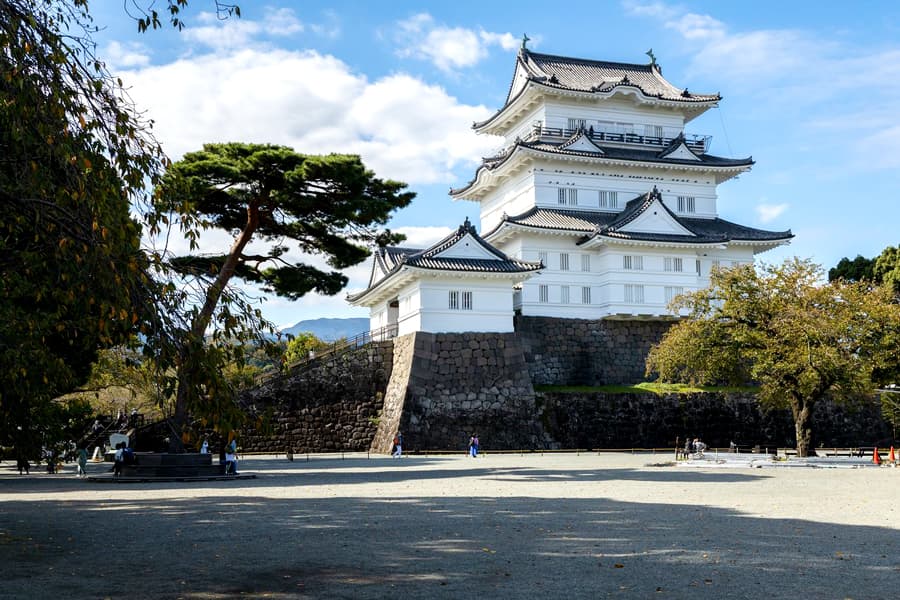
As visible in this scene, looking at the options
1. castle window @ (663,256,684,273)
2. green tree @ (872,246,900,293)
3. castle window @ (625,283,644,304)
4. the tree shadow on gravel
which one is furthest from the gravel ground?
green tree @ (872,246,900,293)

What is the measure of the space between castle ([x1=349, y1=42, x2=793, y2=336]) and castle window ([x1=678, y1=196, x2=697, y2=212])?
0.07 meters

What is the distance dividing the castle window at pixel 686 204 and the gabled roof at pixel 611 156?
68.0 inches

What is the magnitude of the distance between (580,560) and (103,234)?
20.9ft

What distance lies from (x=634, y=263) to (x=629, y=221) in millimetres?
2262

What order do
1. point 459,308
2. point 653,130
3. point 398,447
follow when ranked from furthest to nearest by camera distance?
point 653,130, point 459,308, point 398,447

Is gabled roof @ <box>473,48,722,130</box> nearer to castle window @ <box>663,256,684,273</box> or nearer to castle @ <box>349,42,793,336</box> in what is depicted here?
castle @ <box>349,42,793,336</box>

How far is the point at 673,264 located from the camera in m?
45.7

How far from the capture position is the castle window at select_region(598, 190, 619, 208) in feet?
159

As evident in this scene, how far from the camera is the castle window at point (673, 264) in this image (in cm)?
4556

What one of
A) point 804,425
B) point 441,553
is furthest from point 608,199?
point 441,553

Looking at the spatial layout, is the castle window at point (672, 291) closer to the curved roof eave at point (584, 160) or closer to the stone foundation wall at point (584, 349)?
the stone foundation wall at point (584, 349)

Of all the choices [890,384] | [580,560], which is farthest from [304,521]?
[890,384]

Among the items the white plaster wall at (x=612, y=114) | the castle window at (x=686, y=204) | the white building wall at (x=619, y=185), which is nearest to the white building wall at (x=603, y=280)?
the white building wall at (x=619, y=185)

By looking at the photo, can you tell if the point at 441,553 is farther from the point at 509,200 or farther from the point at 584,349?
the point at 509,200
